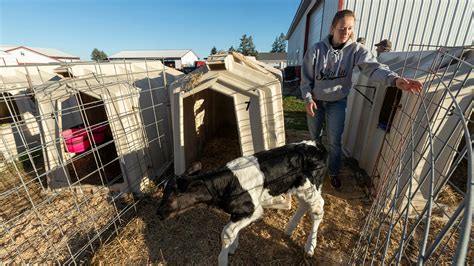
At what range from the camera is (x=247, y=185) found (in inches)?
93.3

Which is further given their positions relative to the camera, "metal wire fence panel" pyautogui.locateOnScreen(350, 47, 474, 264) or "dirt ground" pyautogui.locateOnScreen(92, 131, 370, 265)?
"dirt ground" pyautogui.locateOnScreen(92, 131, 370, 265)

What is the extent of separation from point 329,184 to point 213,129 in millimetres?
2835

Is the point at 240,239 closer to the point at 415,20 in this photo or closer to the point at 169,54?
the point at 415,20

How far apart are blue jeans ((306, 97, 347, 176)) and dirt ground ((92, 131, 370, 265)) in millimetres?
682

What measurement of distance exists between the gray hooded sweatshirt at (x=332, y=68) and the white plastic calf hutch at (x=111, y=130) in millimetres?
2328

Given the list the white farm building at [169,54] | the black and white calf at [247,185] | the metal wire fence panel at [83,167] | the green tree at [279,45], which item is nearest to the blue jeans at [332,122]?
the black and white calf at [247,185]

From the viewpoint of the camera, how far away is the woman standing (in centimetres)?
277

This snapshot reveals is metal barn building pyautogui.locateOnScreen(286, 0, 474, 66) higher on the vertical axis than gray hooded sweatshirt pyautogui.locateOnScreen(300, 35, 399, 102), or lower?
higher

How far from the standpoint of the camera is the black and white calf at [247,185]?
235 cm

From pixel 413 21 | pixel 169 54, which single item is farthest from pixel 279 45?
pixel 413 21

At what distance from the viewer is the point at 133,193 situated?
384cm

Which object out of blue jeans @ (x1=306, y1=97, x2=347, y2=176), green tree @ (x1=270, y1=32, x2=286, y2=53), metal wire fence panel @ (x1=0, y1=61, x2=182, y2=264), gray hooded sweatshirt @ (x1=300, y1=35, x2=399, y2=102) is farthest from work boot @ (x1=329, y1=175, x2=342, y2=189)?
green tree @ (x1=270, y1=32, x2=286, y2=53)

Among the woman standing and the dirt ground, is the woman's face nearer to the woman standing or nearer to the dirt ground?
the woman standing

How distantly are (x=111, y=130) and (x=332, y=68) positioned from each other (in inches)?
117
